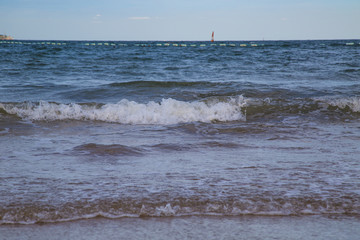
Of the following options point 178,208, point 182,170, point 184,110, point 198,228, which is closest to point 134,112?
point 184,110

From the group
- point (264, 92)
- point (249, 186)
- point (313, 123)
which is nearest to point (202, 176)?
point (249, 186)

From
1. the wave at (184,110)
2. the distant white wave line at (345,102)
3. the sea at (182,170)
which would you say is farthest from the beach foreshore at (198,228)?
the distant white wave line at (345,102)

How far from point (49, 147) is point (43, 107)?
9.22ft

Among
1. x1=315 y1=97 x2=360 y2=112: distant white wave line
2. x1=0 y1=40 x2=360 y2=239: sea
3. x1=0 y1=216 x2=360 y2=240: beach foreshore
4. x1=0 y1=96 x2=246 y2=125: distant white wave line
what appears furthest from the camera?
x1=315 y1=97 x2=360 y2=112: distant white wave line

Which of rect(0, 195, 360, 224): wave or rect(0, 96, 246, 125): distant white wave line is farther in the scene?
rect(0, 96, 246, 125): distant white wave line

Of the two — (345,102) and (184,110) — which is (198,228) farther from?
(345,102)

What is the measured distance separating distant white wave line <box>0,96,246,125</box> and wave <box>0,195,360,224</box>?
146 inches

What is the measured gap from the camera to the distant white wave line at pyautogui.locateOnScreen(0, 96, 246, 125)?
20.7 ft

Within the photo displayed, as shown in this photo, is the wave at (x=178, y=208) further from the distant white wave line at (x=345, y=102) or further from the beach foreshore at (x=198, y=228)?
the distant white wave line at (x=345, y=102)

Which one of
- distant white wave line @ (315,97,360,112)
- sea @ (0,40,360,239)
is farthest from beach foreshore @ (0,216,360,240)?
distant white wave line @ (315,97,360,112)

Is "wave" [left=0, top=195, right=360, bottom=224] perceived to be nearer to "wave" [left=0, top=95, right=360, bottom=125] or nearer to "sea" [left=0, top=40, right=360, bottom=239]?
"sea" [left=0, top=40, right=360, bottom=239]

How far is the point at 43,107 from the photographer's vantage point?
6699 mm

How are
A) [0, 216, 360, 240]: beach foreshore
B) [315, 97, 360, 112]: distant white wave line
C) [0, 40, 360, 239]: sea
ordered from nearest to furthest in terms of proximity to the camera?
1. [0, 216, 360, 240]: beach foreshore
2. [0, 40, 360, 239]: sea
3. [315, 97, 360, 112]: distant white wave line

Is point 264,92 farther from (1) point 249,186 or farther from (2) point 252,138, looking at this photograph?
(1) point 249,186
